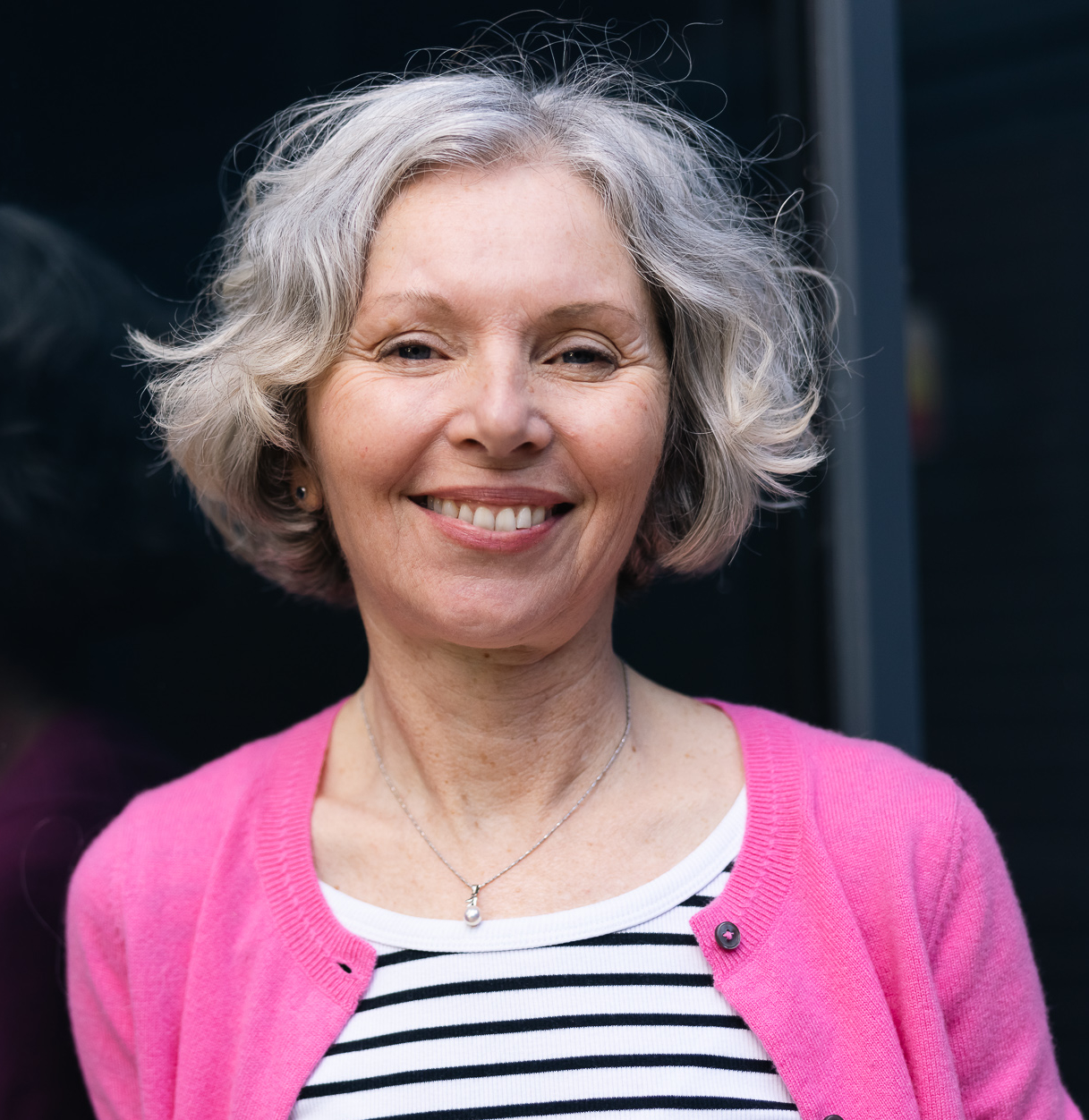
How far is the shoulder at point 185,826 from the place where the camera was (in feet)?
5.23

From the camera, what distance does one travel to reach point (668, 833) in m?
1.55

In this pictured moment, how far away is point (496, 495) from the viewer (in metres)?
1.43

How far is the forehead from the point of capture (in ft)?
4.63

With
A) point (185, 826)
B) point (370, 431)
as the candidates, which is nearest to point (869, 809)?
point (370, 431)

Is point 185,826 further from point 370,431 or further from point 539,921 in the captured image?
point 370,431

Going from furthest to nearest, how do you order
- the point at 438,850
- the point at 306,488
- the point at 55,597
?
the point at 55,597
the point at 306,488
the point at 438,850

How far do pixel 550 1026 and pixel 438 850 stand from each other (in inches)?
11.4

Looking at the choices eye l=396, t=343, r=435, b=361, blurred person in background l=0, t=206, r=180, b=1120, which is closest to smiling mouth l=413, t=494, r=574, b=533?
eye l=396, t=343, r=435, b=361

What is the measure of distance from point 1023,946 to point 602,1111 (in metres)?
0.63

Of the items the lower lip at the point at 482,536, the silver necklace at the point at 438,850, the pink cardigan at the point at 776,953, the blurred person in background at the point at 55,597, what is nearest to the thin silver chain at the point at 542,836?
the silver necklace at the point at 438,850

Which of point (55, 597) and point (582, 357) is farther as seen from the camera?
point (55, 597)

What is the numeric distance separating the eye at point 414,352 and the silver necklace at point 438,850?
0.59m

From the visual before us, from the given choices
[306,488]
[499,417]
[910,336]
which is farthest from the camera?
[910,336]

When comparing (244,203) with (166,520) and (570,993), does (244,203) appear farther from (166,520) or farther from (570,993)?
(570,993)
